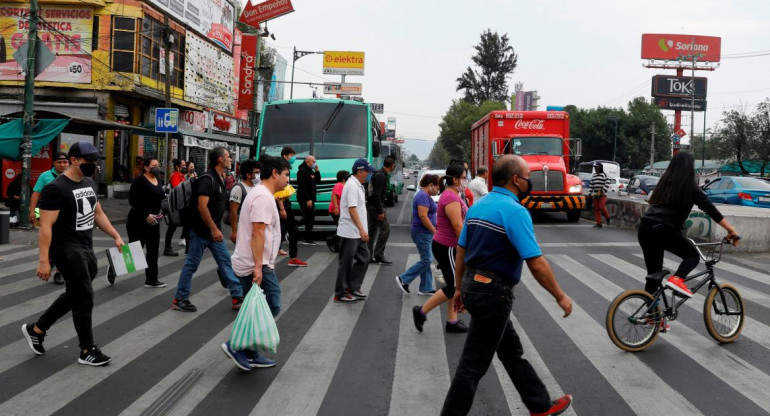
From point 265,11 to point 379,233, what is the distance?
102 ft

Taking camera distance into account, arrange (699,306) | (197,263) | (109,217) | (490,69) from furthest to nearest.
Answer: (490,69), (109,217), (699,306), (197,263)

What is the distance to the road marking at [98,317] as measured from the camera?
552 centimetres

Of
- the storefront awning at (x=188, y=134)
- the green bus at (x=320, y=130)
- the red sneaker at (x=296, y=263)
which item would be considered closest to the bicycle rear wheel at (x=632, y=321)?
the red sneaker at (x=296, y=263)

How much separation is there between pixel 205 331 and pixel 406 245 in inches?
306

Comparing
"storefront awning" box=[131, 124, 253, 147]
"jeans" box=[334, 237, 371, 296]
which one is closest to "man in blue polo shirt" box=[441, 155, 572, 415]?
"jeans" box=[334, 237, 371, 296]

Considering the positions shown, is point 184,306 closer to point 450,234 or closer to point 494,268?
point 450,234

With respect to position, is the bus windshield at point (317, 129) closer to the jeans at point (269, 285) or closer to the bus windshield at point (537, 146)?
the bus windshield at point (537, 146)

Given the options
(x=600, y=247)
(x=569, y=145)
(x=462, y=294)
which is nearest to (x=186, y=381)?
(x=462, y=294)

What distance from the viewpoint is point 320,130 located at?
1559cm

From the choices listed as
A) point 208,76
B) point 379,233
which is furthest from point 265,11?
point 379,233

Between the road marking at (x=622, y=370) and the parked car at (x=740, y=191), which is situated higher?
the parked car at (x=740, y=191)

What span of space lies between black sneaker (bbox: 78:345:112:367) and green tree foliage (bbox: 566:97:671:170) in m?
79.0

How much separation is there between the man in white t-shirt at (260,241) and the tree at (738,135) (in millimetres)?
48427

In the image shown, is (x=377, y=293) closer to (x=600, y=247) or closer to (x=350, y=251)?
(x=350, y=251)
